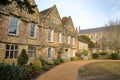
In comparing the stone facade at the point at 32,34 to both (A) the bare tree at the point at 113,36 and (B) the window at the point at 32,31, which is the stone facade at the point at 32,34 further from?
(A) the bare tree at the point at 113,36

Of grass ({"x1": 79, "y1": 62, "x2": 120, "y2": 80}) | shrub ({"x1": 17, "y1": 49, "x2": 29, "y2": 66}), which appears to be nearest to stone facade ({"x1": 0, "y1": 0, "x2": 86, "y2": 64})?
shrub ({"x1": 17, "y1": 49, "x2": 29, "y2": 66})

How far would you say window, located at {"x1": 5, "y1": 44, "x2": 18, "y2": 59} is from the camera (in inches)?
571

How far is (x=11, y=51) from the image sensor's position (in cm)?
1498

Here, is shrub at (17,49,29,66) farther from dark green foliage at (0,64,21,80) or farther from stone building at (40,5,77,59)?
dark green foliage at (0,64,21,80)

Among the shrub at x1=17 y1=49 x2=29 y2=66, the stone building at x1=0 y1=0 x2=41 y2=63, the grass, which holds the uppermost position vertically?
the stone building at x1=0 y1=0 x2=41 y2=63

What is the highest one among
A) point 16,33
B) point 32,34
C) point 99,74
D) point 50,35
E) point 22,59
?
point 50,35

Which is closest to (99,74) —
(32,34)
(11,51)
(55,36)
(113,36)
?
(11,51)

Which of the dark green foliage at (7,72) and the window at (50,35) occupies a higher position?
the window at (50,35)

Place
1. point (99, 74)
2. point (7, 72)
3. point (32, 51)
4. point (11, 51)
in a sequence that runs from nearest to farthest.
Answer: point (7, 72) → point (99, 74) → point (11, 51) → point (32, 51)

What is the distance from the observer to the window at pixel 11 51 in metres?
14.5

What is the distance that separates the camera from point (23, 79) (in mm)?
10062

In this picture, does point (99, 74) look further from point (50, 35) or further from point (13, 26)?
point (50, 35)

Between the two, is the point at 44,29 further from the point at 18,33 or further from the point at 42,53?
the point at 18,33

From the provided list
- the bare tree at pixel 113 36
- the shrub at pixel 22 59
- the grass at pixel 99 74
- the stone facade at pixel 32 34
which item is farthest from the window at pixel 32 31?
the bare tree at pixel 113 36
